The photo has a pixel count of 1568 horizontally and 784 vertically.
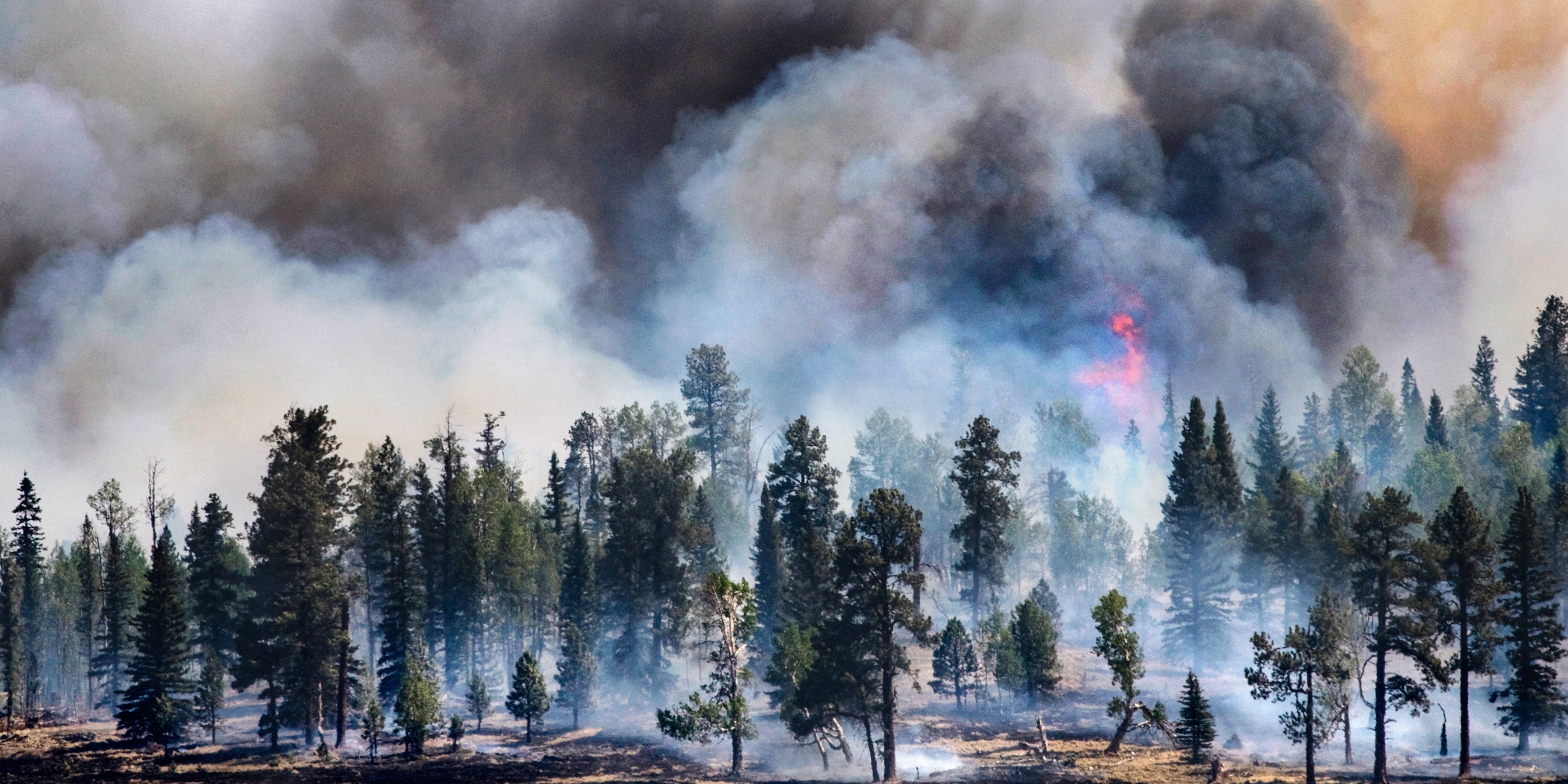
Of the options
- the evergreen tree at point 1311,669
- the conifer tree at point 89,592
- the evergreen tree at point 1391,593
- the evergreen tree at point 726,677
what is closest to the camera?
the evergreen tree at point 1311,669

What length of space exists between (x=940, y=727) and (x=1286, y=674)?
100ft

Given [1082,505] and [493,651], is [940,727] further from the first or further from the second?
[1082,505]

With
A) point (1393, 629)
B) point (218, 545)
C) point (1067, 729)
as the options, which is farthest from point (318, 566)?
point (1393, 629)

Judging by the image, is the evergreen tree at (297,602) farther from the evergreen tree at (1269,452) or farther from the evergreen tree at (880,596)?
the evergreen tree at (1269,452)

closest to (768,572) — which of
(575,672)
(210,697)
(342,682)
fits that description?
(575,672)

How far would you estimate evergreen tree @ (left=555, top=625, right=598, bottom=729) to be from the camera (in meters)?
100

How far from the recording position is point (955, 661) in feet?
327

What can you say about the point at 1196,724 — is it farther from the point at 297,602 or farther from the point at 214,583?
the point at 214,583

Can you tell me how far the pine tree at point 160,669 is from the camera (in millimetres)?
87562

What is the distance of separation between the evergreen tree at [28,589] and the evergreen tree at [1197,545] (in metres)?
106

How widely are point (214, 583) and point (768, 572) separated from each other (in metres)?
46.6

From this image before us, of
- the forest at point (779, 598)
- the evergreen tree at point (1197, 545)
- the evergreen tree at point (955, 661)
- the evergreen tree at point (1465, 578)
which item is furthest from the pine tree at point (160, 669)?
the evergreen tree at point (1465, 578)

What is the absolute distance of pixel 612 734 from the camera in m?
97.2

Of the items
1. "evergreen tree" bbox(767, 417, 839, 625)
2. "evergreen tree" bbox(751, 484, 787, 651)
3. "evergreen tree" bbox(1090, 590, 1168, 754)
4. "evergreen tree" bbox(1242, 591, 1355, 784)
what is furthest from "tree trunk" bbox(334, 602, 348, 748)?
"evergreen tree" bbox(1242, 591, 1355, 784)
